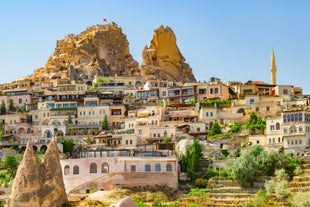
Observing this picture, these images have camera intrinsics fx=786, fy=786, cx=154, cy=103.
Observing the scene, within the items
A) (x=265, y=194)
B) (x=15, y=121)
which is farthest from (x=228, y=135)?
(x=15, y=121)

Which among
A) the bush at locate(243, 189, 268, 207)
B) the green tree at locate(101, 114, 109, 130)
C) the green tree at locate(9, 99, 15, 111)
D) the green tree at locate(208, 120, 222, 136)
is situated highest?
the green tree at locate(9, 99, 15, 111)

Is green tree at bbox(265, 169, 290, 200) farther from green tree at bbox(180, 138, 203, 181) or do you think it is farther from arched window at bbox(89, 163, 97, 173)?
arched window at bbox(89, 163, 97, 173)

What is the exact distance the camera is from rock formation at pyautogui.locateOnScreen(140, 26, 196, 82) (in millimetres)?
133750

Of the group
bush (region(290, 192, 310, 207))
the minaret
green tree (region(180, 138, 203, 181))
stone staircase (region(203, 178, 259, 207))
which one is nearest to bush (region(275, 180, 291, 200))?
bush (region(290, 192, 310, 207))

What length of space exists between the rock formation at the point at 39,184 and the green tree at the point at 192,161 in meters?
16.8

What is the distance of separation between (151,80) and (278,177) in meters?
53.1

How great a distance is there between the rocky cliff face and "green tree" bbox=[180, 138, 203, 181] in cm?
5016

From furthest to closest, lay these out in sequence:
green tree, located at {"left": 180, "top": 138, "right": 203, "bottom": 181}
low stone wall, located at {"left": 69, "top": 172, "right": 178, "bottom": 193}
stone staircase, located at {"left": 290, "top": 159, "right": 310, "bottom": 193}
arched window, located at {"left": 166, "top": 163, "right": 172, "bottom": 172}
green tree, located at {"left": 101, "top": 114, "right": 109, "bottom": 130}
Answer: green tree, located at {"left": 101, "top": 114, "right": 109, "bottom": 130} → green tree, located at {"left": 180, "top": 138, "right": 203, "bottom": 181} → arched window, located at {"left": 166, "top": 163, "right": 172, "bottom": 172} → low stone wall, located at {"left": 69, "top": 172, "right": 178, "bottom": 193} → stone staircase, located at {"left": 290, "top": 159, "right": 310, "bottom": 193}

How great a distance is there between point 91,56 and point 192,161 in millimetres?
59641

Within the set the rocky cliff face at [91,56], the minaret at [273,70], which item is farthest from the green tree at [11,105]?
the minaret at [273,70]

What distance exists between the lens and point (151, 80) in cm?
12419

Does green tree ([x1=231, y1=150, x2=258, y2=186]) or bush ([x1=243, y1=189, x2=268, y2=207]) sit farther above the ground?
green tree ([x1=231, y1=150, x2=258, y2=186])

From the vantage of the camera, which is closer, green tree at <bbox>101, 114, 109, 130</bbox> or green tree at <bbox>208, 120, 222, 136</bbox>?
green tree at <bbox>208, 120, 222, 136</bbox>

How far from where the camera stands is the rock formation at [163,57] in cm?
13375
